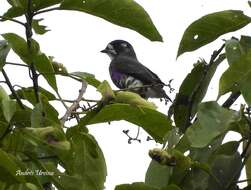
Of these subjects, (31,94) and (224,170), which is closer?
(224,170)

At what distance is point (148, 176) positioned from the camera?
6.53 ft

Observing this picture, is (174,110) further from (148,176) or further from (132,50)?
(132,50)

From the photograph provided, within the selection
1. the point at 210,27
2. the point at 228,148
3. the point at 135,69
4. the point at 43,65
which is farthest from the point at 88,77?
the point at 135,69

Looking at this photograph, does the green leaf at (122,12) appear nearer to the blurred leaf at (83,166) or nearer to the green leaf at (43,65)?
the green leaf at (43,65)

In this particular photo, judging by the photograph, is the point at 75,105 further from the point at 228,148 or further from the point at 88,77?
the point at 228,148

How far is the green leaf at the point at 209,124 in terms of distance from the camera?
68.7 inches

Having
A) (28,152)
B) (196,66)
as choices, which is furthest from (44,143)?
(196,66)

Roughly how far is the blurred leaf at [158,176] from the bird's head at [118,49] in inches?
296

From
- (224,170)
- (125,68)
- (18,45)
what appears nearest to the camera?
(224,170)

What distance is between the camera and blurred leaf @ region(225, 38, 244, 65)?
2.00 metres

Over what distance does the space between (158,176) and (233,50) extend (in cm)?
38

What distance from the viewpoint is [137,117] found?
2045mm

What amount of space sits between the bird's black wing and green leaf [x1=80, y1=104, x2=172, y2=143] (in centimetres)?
468

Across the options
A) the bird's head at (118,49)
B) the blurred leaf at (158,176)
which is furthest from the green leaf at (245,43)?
the bird's head at (118,49)
